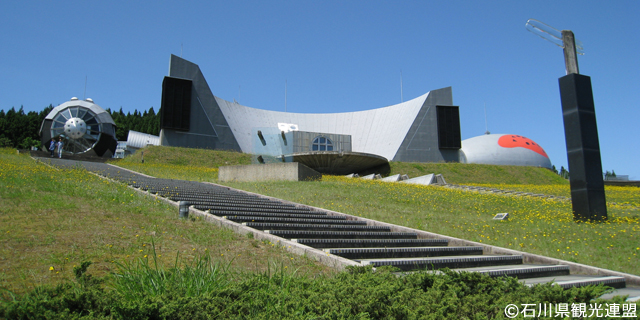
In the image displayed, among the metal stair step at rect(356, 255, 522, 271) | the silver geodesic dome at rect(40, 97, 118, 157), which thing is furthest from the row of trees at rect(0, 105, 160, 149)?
the metal stair step at rect(356, 255, 522, 271)

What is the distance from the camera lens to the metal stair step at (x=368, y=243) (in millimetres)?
6274

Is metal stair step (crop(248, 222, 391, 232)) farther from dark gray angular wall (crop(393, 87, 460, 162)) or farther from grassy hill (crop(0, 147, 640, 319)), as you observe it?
dark gray angular wall (crop(393, 87, 460, 162))

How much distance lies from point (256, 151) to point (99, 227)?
72.1 ft

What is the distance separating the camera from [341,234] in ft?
24.6

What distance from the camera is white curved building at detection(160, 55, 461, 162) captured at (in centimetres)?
3222

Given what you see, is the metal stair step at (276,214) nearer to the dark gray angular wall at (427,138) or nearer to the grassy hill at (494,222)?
the grassy hill at (494,222)

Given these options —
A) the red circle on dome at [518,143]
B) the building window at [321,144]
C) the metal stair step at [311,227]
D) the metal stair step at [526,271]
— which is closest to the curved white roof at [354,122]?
the building window at [321,144]

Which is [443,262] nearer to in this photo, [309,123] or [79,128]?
[79,128]

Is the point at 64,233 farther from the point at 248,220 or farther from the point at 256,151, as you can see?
the point at 256,151

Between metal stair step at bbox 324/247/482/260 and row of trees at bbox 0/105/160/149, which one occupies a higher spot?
row of trees at bbox 0/105/160/149

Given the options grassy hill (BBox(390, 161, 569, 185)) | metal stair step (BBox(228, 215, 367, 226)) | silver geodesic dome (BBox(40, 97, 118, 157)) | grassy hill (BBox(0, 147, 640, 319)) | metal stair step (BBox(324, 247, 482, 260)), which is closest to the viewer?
grassy hill (BBox(0, 147, 640, 319))

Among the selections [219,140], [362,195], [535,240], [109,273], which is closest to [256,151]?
[219,140]

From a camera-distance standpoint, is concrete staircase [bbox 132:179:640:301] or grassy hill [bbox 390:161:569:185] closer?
concrete staircase [bbox 132:179:640:301]

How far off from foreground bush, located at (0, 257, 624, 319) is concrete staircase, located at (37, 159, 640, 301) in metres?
1.27
